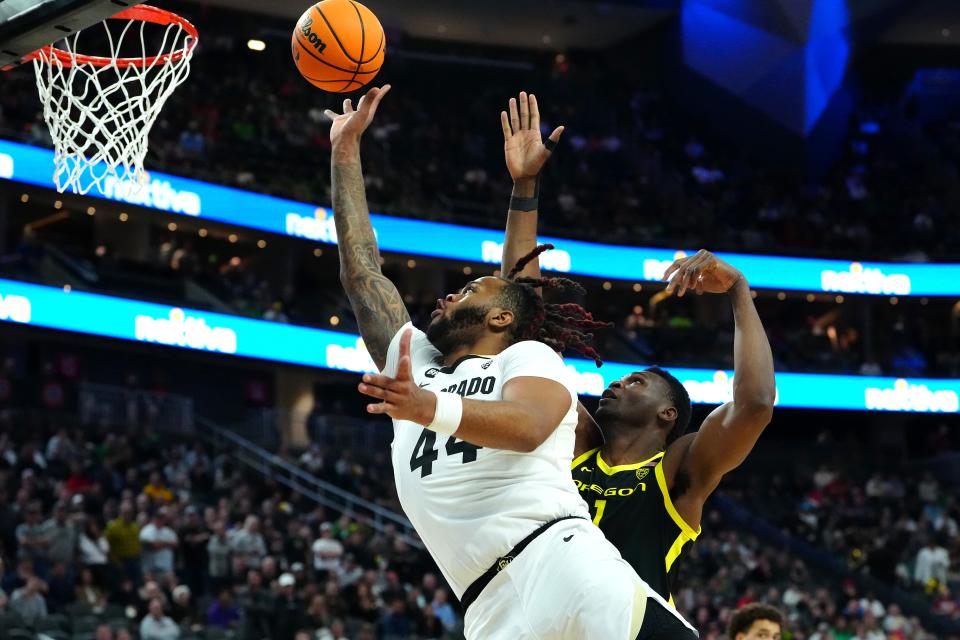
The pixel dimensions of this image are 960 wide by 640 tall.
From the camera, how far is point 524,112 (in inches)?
209

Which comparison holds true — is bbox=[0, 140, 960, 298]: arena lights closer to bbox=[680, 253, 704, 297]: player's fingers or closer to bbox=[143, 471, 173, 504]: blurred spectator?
bbox=[143, 471, 173, 504]: blurred spectator

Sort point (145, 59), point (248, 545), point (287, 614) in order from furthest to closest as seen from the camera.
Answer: point (248, 545)
point (287, 614)
point (145, 59)

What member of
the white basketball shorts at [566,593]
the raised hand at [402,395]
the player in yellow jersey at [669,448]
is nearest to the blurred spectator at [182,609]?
the player in yellow jersey at [669,448]

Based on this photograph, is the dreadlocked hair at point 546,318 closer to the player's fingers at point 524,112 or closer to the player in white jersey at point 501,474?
the player in white jersey at point 501,474

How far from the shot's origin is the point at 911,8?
101ft

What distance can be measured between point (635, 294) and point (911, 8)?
9106 millimetres

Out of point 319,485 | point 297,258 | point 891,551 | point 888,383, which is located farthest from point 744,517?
point 297,258

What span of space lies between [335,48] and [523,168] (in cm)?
101

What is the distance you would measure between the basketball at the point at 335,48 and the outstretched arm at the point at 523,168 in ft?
2.29

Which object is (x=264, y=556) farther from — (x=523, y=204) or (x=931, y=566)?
(x=931, y=566)

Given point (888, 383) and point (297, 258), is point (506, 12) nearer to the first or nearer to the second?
point (297, 258)

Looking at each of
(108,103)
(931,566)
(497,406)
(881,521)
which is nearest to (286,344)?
(881,521)

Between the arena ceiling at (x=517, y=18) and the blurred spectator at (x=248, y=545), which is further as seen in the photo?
the arena ceiling at (x=517, y=18)

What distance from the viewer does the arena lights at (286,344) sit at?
808 inches
